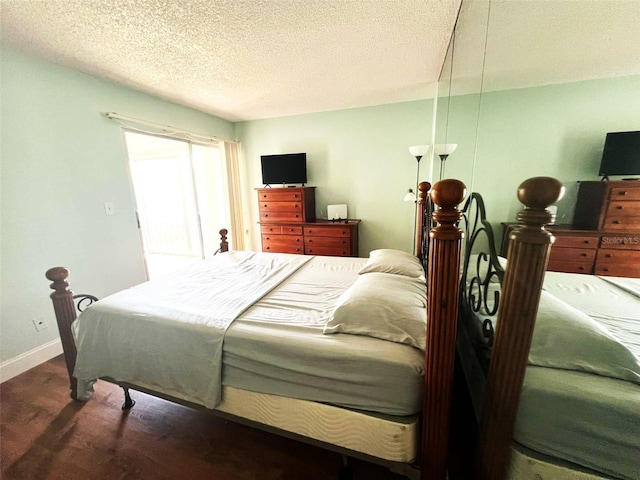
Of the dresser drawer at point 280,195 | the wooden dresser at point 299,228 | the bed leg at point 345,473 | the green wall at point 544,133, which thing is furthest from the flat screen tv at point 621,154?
the dresser drawer at point 280,195

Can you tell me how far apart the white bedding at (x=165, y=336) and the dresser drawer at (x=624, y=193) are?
1.63 metres

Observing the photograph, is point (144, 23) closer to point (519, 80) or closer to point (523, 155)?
point (519, 80)

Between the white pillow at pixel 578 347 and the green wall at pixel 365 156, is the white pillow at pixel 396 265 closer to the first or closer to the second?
the white pillow at pixel 578 347

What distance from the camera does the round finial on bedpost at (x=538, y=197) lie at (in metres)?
0.55

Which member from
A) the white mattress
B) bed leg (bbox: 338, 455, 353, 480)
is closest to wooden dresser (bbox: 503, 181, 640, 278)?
the white mattress

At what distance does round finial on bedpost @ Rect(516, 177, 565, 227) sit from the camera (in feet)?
1.79

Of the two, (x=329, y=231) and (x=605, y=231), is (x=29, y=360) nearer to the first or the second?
(x=329, y=231)

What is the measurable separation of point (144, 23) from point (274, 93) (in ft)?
4.94

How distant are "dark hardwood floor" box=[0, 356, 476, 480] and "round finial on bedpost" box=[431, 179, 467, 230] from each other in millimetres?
1143

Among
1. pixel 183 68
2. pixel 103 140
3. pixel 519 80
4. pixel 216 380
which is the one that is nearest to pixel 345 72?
pixel 183 68

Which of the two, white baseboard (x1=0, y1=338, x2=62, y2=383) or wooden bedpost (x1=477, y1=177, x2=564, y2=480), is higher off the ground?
wooden bedpost (x1=477, y1=177, x2=564, y2=480)

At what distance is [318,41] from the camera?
6.55ft

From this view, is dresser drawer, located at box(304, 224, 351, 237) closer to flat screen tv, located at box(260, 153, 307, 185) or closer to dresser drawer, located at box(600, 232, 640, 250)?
flat screen tv, located at box(260, 153, 307, 185)

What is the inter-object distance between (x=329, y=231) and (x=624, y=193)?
3018mm
